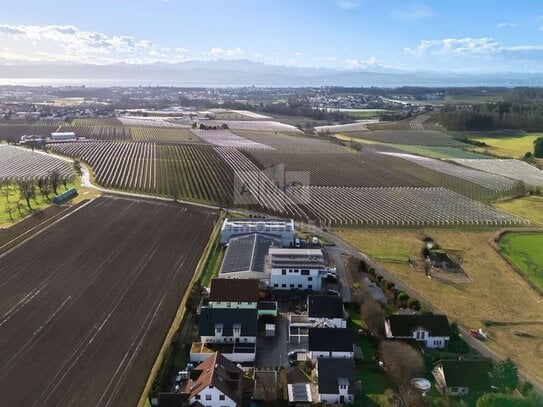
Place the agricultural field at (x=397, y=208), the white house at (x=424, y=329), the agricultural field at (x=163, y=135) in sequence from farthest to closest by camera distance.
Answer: the agricultural field at (x=163, y=135) → the agricultural field at (x=397, y=208) → the white house at (x=424, y=329)

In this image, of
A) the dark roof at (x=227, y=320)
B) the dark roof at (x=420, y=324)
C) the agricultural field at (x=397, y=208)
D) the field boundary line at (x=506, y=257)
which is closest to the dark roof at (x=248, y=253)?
the dark roof at (x=227, y=320)

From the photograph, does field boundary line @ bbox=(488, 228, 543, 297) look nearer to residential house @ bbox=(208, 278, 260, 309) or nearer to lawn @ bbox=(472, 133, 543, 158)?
residential house @ bbox=(208, 278, 260, 309)

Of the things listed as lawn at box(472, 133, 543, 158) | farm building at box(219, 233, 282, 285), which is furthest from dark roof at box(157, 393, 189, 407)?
lawn at box(472, 133, 543, 158)

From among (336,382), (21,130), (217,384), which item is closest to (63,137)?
(21,130)

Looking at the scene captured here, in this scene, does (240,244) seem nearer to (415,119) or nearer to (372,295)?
(372,295)

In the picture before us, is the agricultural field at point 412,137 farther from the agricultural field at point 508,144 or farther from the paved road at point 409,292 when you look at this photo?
the paved road at point 409,292

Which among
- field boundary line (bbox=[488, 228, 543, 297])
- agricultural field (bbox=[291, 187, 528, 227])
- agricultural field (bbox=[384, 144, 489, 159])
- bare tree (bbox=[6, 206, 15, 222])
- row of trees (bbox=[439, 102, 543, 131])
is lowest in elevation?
agricultural field (bbox=[384, 144, 489, 159])
